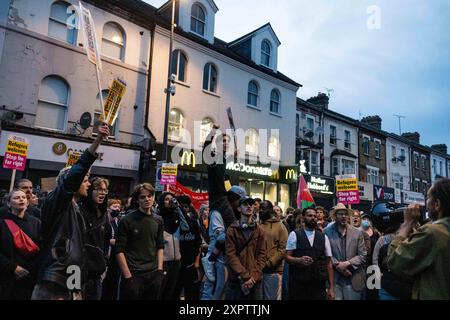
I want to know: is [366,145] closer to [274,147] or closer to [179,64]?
[274,147]

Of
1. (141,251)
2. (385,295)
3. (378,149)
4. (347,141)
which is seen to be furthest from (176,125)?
(378,149)

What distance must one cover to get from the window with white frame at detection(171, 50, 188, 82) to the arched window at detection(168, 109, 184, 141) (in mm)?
1727

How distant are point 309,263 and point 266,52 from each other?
19.0 metres

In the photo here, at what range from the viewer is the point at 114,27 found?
49.7ft

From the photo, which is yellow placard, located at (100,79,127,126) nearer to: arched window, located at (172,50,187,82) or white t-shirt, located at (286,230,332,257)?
white t-shirt, located at (286,230,332,257)

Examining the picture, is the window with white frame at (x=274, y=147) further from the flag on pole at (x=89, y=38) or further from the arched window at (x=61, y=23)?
the flag on pole at (x=89, y=38)

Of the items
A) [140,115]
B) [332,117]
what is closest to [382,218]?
[140,115]

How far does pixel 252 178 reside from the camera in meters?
19.3

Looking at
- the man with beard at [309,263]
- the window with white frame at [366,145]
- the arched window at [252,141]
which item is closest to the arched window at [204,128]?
the arched window at [252,141]

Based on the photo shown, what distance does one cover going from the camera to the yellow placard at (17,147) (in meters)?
8.57

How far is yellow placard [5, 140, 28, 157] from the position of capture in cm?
857

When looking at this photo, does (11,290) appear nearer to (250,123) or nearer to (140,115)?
(140,115)
